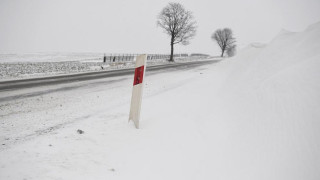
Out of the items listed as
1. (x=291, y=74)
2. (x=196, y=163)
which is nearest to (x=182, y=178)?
(x=196, y=163)

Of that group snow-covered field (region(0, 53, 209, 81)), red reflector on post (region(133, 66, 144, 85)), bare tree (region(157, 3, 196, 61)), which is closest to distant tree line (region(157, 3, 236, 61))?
bare tree (region(157, 3, 196, 61))

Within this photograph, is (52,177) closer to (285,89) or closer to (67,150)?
(67,150)

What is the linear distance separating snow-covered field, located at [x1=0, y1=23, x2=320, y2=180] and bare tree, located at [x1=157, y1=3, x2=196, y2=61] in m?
29.9

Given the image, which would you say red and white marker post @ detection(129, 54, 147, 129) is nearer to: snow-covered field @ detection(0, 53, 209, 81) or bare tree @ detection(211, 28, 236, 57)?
snow-covered field @ detection(0, 53, 209, 81)

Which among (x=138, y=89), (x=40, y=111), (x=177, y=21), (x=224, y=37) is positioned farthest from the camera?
(x=224, y=37)

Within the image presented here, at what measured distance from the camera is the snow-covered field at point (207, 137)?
1.95 metres

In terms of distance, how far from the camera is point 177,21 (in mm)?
32312

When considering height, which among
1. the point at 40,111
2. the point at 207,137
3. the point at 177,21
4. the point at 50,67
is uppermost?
the point at 177,21

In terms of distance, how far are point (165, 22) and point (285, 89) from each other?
3228cm

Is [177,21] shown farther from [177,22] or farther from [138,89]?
[138,89]

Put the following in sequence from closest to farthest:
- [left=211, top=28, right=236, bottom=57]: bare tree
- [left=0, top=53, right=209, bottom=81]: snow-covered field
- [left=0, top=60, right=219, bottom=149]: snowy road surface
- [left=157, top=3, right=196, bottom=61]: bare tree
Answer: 1. [left=0, top=60, right=219, bottom=149]: snowy road surface
2. [left=0, top=53, right=209, bottom=81]: snow-covered field
3. [left=157, top=3, right=196, bottom=61]: bare tree
4. [left=211, top=28, right=236, bottom=57]: bare tree

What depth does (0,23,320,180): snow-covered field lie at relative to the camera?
1948 millimetres

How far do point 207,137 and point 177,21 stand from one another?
32.1 meters

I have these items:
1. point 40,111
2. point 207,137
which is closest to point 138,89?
point 207,137
